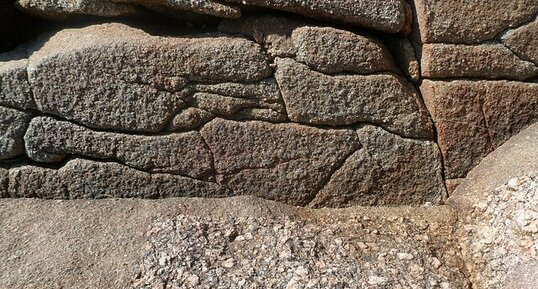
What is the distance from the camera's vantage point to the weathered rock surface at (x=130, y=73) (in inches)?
84.7

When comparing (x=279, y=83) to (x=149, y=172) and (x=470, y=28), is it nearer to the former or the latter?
(x=149, y=172)

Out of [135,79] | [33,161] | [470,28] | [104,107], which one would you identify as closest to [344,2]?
[470,28]

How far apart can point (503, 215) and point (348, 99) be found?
2.33ft

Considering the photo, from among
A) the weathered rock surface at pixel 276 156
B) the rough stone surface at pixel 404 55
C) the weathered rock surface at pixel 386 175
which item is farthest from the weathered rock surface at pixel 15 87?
the rough stone surface at pixel 404 55

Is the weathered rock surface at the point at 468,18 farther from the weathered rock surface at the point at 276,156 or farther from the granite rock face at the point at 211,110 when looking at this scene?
the weathered rock surface at the point at 276,156

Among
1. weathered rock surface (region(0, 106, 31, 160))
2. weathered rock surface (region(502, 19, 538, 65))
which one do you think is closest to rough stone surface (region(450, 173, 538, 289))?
weathered rock surface (region(502, 19, 538, 65))

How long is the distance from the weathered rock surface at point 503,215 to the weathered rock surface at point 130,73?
3.13 feet

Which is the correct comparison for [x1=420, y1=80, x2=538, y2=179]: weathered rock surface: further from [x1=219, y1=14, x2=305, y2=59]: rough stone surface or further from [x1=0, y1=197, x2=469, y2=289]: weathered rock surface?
[x1=219, y1=14, x2=305, y2=59]: rough stone surface

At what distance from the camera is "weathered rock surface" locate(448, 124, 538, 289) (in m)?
1.93

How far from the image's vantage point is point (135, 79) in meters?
2.17

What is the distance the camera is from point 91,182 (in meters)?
2.26

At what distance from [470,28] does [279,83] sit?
79 centimetres

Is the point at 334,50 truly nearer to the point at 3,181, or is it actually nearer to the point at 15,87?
the point at 15,87

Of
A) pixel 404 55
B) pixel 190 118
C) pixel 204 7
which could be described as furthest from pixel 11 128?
pixel 404 55
